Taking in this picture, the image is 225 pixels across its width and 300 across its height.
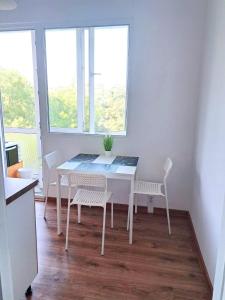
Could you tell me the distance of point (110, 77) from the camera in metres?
2.94

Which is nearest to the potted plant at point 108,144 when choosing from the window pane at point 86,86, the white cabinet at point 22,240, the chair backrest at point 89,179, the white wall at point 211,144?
the window pane at point 86,86

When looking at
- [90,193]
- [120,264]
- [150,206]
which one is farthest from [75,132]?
[120,264]

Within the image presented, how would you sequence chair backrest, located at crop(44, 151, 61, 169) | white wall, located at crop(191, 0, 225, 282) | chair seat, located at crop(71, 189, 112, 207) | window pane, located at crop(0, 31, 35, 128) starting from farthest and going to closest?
window pane, located at crop(0, 31, 35, 128) < chair backrest, located at crop(44, 151, 61, 169) < chair seat, located at crop(71, 189, 112, 207) < white wall, located at crop(191, 0, 225, 282)

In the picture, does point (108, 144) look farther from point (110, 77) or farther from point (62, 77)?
point (62, 77)

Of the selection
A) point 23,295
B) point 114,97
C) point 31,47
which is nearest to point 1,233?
point 23,295

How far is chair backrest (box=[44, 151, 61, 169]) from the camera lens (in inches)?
105

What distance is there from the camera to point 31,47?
312cm

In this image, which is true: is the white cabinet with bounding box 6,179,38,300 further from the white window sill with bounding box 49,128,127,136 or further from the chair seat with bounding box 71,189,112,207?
the white window sill with bounding box 49,128,127,136

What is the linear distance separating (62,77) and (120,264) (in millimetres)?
2322

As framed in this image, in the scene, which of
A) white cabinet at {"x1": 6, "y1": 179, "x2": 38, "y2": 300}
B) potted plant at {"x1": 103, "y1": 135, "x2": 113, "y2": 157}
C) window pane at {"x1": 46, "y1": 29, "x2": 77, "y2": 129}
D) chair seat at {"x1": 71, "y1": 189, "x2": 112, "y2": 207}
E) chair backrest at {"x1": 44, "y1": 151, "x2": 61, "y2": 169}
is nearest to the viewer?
white cabinet at {"x1": 6, "y1": 179, "x2": 38, "y2": 300}

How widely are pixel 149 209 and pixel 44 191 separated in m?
1.52

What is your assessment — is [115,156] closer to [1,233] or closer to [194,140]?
[194,140]

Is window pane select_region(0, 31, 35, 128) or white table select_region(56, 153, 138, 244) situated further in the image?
window pane select_region(0, 31, 35, 128)

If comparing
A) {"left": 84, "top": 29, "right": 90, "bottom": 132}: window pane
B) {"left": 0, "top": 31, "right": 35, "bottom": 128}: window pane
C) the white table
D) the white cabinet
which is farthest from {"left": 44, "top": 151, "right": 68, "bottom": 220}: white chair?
the white cabinet
